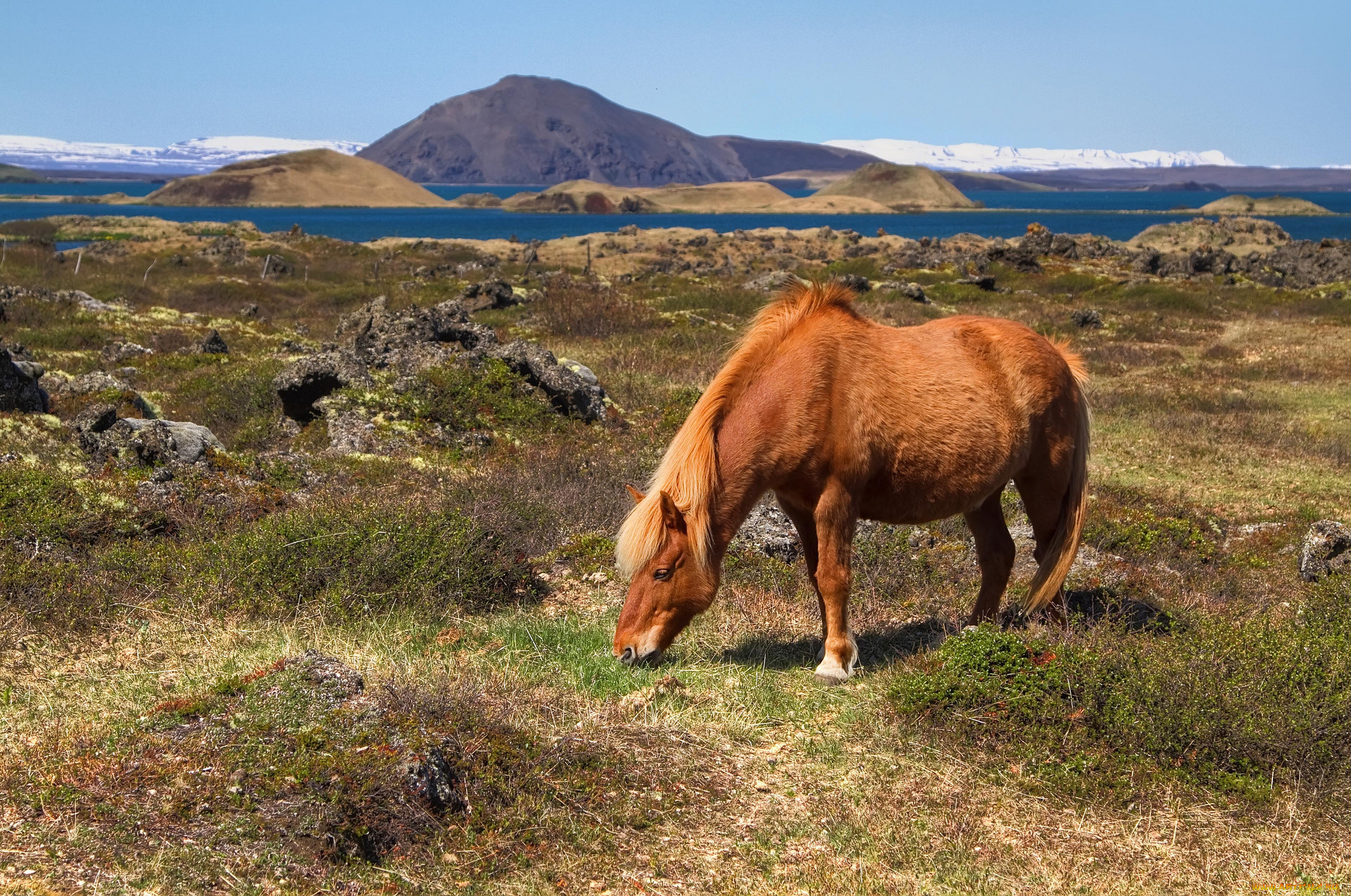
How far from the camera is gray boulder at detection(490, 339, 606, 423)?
1513 centimetres

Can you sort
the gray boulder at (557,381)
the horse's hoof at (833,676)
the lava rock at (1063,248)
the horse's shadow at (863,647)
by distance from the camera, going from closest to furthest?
1. the horse's hoof at (833,676)
2. the horse's shadow at (863,647)
3. the gray boulder at (557,381)
4. the lava rock at (1063,248)

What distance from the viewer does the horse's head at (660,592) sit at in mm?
6316

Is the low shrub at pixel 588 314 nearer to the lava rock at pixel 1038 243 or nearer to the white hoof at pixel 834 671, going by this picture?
the white hoof at pixel 834 671

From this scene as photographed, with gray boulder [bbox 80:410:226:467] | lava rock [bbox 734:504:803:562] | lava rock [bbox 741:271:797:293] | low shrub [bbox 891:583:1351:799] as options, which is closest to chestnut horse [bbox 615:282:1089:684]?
low shrub [bbox 891:583:1351:799]

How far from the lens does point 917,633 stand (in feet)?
26.2

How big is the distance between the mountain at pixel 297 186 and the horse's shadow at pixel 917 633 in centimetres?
18819

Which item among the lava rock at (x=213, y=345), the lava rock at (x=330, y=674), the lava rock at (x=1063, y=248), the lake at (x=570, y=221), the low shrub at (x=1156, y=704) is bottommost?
the low shrub at (x=1156, y=704)

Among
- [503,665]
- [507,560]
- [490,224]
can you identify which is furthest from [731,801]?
[490,224]

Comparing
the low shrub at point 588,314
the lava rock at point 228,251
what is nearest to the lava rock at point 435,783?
the low shrub at point 588,314

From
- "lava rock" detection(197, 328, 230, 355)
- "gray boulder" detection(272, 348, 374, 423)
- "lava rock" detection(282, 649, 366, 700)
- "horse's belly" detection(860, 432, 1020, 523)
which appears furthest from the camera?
"lava rock" detection(197, 328, 230, 355)

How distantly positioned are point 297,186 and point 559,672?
19475 cm

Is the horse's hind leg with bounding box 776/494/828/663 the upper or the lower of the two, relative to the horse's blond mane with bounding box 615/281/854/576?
lower

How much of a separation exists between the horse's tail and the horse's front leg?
5.78 ft

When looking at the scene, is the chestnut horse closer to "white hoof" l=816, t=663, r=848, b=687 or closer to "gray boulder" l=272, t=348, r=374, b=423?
"white hoof" l=816, t=663, r=848, b=687
